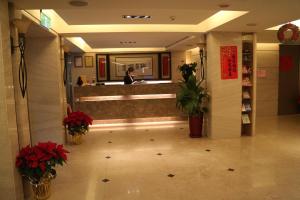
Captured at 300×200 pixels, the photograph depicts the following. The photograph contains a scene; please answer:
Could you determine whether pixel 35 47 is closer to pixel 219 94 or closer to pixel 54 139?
pixel 54 139

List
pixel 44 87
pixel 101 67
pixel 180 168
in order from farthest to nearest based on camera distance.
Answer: pixel 101 67, pixel 44 87, pixel 180 168

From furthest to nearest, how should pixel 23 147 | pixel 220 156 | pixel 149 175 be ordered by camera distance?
1. pixel 220 156
2. pixel 149 175
3. pixel 23 147

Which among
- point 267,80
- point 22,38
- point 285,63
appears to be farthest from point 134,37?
point 285,63

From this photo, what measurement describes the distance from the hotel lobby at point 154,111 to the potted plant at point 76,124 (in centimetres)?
2

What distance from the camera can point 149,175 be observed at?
4098 millimetres

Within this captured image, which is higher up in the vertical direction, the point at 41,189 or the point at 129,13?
the point at 129,13

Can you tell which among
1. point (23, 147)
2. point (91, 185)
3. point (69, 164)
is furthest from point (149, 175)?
point (23, 147)

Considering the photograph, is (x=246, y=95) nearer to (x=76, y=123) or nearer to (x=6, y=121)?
(x=76, y=123)

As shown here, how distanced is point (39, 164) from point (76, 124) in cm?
260

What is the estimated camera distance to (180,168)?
438 centimetres

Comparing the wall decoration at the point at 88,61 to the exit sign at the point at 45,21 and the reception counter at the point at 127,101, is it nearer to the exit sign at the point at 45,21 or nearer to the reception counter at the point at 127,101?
the reception counter at the point at 127,101

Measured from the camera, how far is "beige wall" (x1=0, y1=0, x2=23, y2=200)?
2824 millimetres

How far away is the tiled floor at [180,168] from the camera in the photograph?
351 centimetres

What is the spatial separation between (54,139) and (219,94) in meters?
3.92
